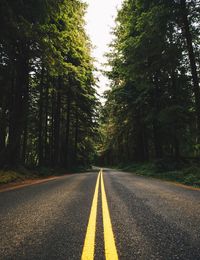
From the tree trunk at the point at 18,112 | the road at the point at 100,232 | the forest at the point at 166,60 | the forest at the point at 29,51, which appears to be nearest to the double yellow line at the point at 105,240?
the road at the point at 100,232

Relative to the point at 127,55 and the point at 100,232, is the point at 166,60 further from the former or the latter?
the point at 100,232

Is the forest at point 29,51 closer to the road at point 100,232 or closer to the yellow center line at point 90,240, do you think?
the road at point 100,232

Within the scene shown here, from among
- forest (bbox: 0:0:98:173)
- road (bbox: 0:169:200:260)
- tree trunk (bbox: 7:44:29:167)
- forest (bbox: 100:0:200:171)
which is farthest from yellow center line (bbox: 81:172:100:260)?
tree trunk (bbox: 7:44:29:167)

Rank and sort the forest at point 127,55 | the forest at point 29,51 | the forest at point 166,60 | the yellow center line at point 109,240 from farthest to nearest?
the forest at point 166,60
the forest at point 127,55
the forest at point 29,51
the yellow center line at point 109,240

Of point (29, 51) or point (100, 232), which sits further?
point (29, 51)

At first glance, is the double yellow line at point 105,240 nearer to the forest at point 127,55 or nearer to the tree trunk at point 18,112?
the forest at point 127,55

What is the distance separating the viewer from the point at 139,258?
1753 millimetres

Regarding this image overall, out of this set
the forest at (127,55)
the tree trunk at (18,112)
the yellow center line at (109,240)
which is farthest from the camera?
the tree trunk at (18,112)

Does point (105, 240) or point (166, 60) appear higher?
point (166, 60)

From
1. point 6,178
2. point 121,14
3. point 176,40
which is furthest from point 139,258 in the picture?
point 121,14

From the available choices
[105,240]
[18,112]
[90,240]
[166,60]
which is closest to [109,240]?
[105,240]

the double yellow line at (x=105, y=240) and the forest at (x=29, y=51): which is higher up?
the forest at (x=29, y=51)

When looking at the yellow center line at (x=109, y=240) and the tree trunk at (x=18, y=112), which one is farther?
the tree trunk at (x=18, y=112)

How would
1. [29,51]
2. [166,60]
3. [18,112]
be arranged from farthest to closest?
[18,112], [166,60], [29,51]
